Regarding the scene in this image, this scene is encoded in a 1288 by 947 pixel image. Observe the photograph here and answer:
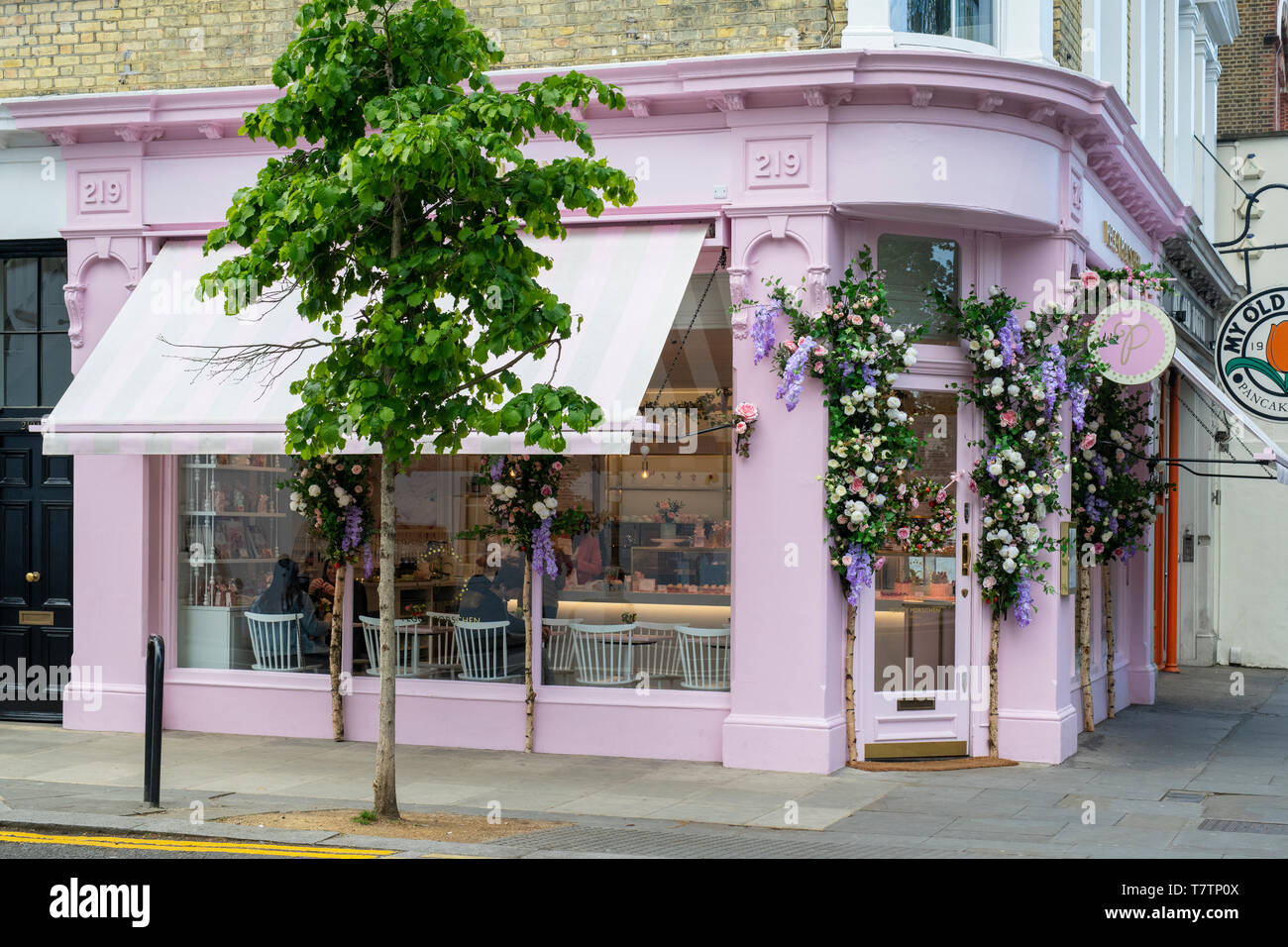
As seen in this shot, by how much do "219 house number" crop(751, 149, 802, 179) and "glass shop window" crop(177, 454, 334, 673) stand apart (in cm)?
481

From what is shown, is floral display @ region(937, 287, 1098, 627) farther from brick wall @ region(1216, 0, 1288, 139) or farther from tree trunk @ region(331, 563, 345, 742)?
brick wall @ region(1216, 0, 1288, 139)

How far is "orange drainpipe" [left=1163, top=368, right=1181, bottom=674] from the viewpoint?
18.2 m

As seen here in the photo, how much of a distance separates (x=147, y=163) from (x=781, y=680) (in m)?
7.22

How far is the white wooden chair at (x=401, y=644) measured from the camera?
→ 12617 millimetres

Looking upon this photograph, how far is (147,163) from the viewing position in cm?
1295

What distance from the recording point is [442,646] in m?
12.5

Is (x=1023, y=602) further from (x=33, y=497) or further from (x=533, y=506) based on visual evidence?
(x=33, y=497)

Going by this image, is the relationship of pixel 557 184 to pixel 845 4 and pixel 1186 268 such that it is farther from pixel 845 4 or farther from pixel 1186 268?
pixel 1186 268

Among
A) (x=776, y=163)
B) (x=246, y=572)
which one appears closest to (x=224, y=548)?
(x=246, y=572)

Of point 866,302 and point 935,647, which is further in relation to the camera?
point 935,647

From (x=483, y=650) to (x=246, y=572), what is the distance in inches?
95.6

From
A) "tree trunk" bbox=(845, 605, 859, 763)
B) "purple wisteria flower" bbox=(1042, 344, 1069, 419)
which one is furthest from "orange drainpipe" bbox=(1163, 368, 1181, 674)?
"tree trunk" bbox=(845, 605, 859, 763)
